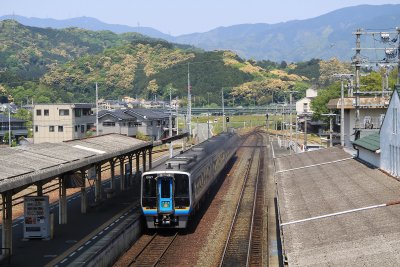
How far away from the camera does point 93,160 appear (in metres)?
22.7

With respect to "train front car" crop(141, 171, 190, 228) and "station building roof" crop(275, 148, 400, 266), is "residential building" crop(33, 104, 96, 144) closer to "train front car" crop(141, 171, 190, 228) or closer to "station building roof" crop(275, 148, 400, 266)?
"station building roof" crop(275, 148, 400, 266)

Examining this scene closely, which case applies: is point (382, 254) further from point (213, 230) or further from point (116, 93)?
point (116, 93)

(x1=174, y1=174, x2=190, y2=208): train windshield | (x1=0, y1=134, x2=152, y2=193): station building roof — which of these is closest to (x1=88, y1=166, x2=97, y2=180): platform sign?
(x1=0, y1=134, x2=152, y2=193): station building roof

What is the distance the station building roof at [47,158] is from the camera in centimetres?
1634

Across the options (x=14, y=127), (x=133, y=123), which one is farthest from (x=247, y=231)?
(x=14, y=127)

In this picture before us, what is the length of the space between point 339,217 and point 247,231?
8.97 m

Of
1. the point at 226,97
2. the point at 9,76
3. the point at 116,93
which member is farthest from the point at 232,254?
the point at 116,93

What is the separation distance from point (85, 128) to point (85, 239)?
1745 inches

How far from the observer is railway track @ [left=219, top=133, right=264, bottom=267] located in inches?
787

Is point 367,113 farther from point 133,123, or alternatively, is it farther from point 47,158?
point 133,123

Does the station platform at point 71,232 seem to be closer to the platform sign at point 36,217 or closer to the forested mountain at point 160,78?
the platform sign at point 36,217

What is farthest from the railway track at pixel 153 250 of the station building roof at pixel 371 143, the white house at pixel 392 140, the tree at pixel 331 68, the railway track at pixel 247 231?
the tree at pixel 331 68

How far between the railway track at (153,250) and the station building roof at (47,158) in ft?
11.7

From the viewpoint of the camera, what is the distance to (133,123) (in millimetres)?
73688
